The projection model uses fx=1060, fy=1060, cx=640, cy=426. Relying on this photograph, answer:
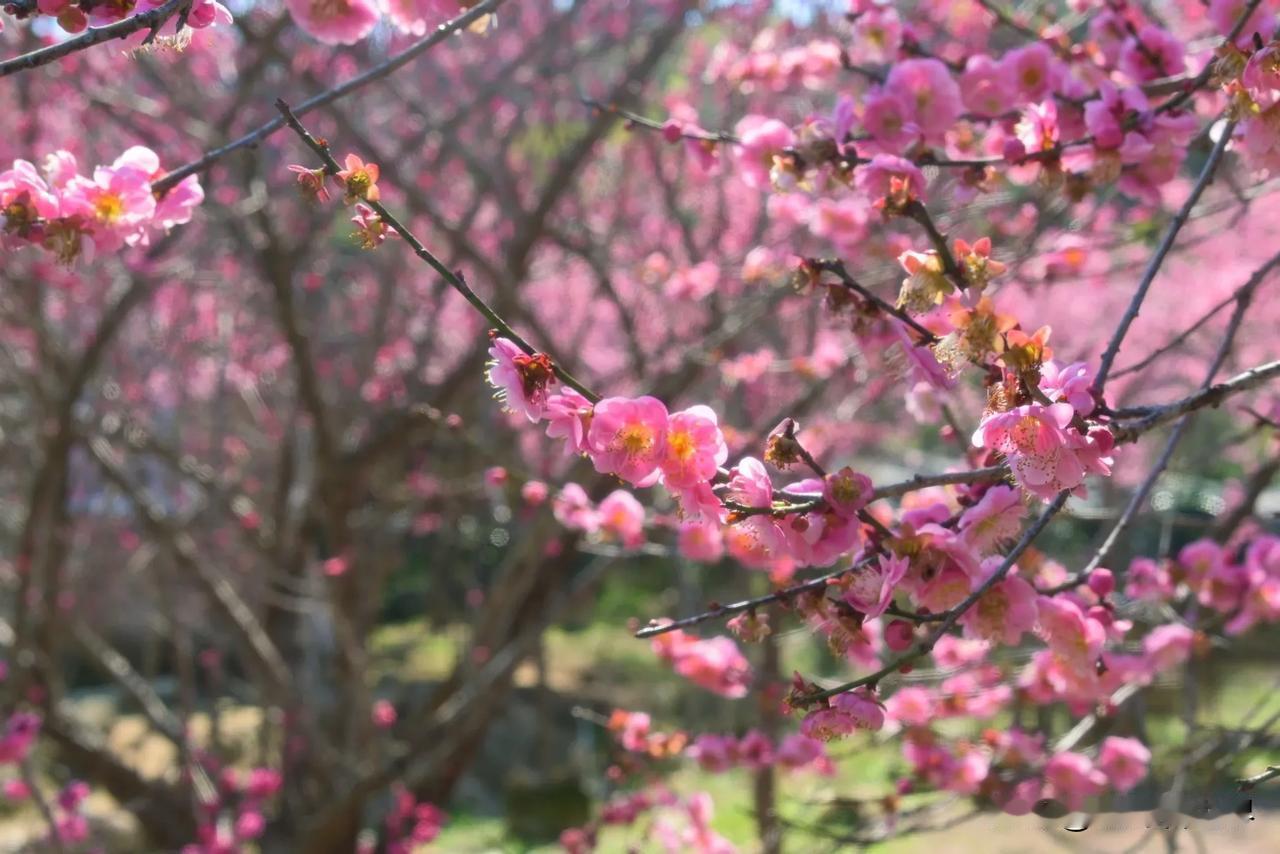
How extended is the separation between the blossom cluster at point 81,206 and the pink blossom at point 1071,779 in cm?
186

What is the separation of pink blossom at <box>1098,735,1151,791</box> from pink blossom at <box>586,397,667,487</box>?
164 centimetres

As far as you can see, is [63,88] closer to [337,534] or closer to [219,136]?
[219,136]

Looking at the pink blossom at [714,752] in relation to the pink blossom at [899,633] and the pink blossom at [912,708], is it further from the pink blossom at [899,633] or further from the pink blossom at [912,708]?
the pink blossom at [899,633]

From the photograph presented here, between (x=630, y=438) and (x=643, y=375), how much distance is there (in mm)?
2964

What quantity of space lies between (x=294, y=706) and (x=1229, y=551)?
306cm

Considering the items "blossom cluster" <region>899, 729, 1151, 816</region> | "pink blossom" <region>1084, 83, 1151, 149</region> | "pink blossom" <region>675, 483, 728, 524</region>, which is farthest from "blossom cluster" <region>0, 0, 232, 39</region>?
"blossom cluster" <region>899, 729, 1151, 816</region>

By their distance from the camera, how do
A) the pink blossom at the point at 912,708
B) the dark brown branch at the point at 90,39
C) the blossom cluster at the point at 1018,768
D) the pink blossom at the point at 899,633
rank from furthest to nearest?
the pink blossom at the point at 912,708 < the blossom cluster at the point at 1018,768 < the pink blossom at the point at 899,633 < the dark brown branch at the point at 90,39

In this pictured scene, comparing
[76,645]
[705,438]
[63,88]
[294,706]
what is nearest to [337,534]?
[294,706]

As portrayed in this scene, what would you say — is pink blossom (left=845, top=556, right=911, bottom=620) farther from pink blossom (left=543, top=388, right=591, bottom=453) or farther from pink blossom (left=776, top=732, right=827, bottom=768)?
pink blossom (left=776, top=732, right=827, bottom=768)

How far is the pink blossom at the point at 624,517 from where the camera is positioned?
2.29 metres

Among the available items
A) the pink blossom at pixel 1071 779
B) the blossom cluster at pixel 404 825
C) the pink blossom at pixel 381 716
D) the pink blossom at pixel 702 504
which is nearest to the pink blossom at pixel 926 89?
the pink blossom at pixel 702 504

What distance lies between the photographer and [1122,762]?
2172 mm

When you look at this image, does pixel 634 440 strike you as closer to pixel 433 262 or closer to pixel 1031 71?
pixel 433 262

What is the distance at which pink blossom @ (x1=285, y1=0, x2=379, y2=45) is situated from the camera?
4.73 feet
